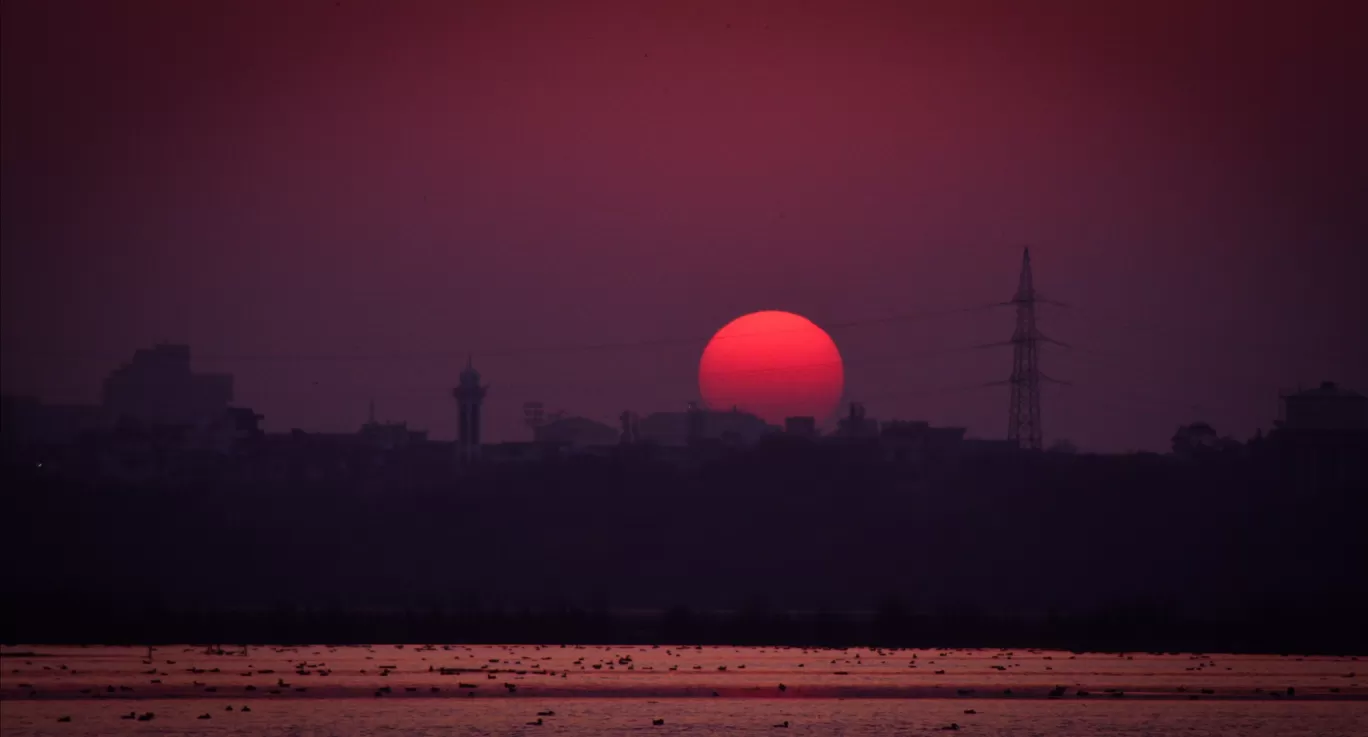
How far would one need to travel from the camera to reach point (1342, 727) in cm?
5225

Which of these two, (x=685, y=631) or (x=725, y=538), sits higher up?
(x=725, y=538)

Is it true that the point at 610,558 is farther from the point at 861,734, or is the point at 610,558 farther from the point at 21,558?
the point at 861,734

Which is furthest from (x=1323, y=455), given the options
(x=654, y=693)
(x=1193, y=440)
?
(x=654, y=693)

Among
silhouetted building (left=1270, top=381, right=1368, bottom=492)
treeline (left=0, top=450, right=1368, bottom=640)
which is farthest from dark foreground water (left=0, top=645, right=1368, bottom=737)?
silhouetted building (left=1270, top=381, right=1368, bottom=492)

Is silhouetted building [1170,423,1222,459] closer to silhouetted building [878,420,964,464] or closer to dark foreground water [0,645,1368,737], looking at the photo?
silhouetted building [878,420,964,464]

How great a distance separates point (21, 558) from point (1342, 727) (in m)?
107

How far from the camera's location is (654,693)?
58688 mm

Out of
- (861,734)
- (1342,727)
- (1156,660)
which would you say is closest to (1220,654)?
(1156,660)

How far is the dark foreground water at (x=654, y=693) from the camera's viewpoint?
1997 inches

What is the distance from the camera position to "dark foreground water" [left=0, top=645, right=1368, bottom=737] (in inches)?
1997

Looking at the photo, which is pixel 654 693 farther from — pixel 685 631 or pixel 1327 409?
pixel 1327 409

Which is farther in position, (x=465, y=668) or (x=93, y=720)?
(x=465, y=668)

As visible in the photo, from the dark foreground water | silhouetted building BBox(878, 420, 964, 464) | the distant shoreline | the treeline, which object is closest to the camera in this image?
the dark foreground water

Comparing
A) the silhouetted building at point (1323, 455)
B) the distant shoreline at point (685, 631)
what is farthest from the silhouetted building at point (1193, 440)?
the distant shoreline at point (685, 631)
